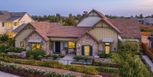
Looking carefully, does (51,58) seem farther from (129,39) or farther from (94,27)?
(129,39)

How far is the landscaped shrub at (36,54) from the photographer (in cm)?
3972

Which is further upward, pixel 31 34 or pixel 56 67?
pixel 31 34

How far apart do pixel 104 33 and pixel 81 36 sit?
320 centimetres

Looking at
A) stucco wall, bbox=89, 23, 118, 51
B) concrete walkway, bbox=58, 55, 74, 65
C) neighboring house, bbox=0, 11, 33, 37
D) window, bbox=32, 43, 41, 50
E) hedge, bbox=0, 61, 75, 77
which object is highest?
neighboring house, bbox=0, 11, 33, 37

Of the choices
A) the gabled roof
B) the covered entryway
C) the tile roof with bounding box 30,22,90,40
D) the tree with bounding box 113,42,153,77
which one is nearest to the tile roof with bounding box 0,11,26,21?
the tile roof with bounding box 30,22,90,40

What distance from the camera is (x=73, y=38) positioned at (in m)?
42.8

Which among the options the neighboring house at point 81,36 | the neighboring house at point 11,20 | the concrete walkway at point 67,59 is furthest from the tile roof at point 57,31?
the neighboring house at point 11,20

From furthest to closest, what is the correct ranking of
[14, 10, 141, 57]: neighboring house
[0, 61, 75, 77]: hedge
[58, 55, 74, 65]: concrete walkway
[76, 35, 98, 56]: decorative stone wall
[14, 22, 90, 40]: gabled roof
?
[14, 22, 90, 40]: gabled roof, [14, 10, 141, 57]: neighboring house, [76, 35, 98, 56]: decorative stone wall, [58, 55, 74, 65]: concrete walkway, [0, 61, 75, 77]: hedge

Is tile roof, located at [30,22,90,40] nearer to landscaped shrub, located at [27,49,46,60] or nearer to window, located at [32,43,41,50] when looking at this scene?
window, located at [32,43,41,50]

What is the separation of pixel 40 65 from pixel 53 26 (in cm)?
1555

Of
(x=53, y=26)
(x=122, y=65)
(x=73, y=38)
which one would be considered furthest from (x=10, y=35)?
(x=122, y=65)

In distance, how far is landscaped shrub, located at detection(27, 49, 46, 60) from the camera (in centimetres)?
3972

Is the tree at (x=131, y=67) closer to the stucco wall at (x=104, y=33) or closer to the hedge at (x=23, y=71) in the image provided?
the hedge at (x=23, y=71)

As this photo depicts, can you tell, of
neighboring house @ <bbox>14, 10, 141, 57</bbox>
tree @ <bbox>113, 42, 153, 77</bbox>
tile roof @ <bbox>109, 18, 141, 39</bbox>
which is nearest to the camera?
tree @ <bbox>113, 42, 153, 77</bbox>
